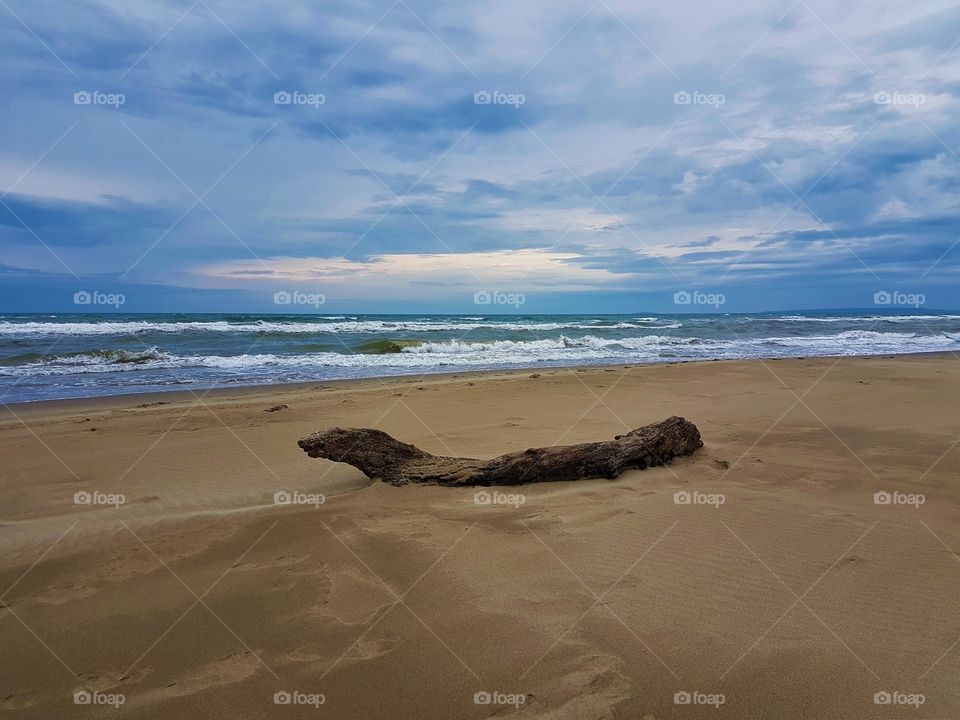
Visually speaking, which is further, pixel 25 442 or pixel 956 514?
pixel 25 442

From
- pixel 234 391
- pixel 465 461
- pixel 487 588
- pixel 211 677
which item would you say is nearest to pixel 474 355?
pixel 234 391

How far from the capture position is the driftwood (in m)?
5.29

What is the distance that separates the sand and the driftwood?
0.60 feet

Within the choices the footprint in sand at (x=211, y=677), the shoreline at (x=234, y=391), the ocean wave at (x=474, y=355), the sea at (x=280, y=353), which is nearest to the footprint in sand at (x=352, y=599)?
the footprint in sand at (x=211, y=677)

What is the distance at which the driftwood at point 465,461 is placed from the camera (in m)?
5.29

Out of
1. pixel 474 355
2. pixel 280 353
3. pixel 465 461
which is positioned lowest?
pixel 465 461

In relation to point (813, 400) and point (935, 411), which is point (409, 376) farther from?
point (935, 411)

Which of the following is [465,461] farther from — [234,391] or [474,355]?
[474,355]

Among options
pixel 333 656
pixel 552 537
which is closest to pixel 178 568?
pixel 333 656

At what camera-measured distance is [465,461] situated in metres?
5.54

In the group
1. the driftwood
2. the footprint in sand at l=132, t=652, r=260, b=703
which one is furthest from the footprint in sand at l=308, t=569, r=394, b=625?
the driftwood

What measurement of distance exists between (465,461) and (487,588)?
2.15 meters

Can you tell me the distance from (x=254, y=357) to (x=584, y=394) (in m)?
13.4

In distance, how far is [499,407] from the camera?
10211 millimetres
